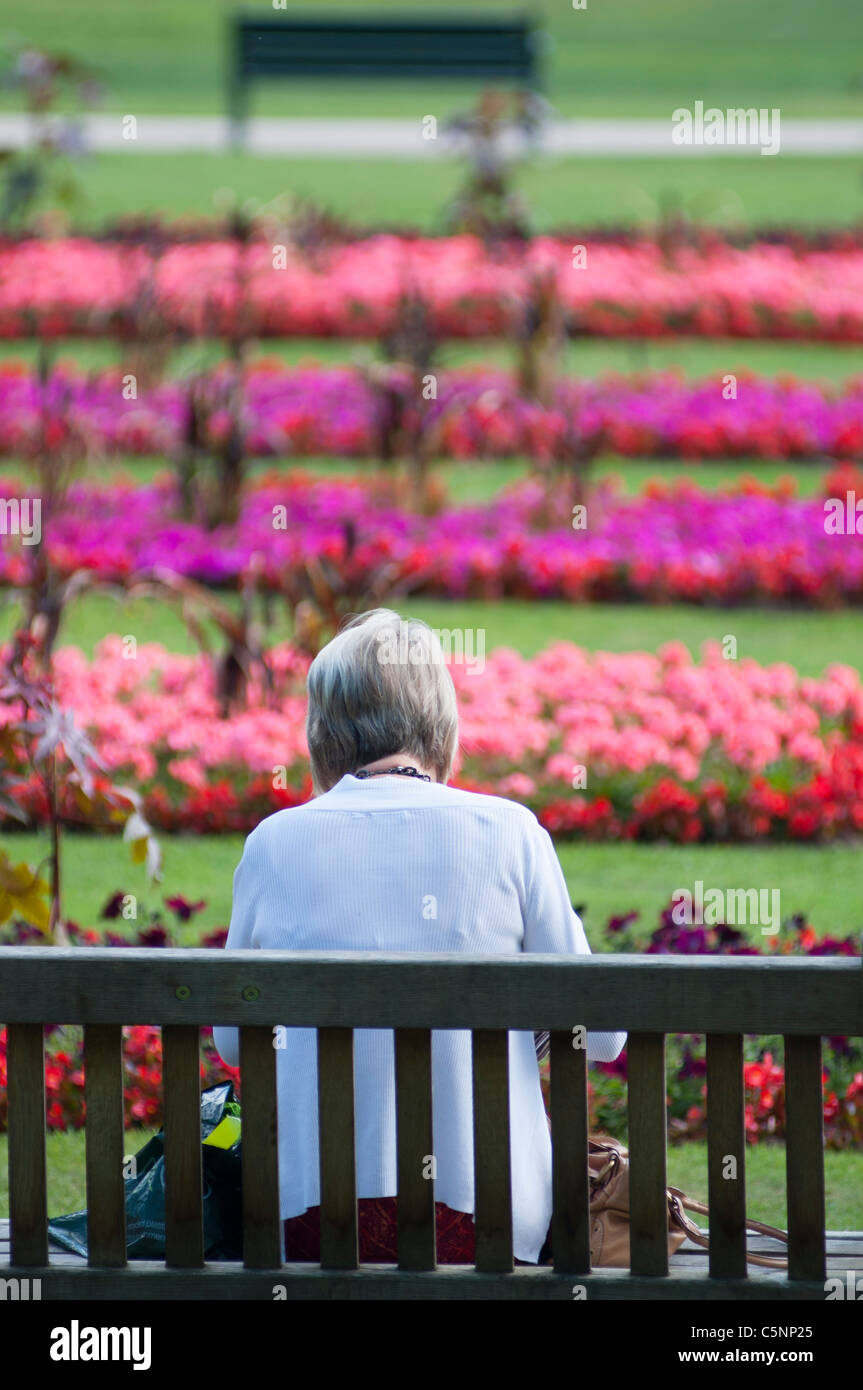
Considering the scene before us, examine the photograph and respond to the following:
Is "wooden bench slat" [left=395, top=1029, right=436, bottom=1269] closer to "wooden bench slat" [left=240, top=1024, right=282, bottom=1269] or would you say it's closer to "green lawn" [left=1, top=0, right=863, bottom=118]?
"wooden bench slat" [left=240, top=1024, right=282, bottom=1269]

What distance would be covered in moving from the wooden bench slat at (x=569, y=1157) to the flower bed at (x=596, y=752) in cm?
334

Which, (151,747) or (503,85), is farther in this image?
(503,85)

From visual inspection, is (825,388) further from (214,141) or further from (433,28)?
(214,141)

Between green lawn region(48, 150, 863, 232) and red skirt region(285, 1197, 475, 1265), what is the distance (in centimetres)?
1602

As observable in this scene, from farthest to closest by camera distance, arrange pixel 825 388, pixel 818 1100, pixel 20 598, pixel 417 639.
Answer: pixel 825 388, pixel 20 598, pixel 417 639, pixel 818 1100

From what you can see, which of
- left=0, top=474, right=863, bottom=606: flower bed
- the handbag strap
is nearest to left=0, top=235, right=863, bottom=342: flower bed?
left=0, top=474, right=863, bottom=606: flower bed

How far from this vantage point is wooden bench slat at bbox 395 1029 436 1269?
2338 millimetres

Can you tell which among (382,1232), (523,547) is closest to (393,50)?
(523,547)

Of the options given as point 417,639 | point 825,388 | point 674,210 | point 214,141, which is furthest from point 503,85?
point 417,639

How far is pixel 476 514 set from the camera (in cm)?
962

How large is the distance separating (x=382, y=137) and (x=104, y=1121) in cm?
2432

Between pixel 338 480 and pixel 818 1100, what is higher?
pixel 338 480
